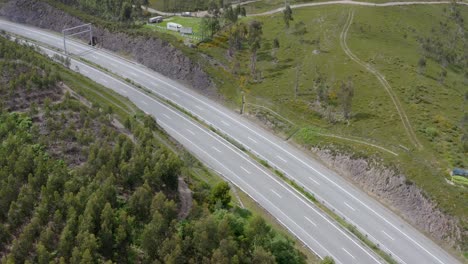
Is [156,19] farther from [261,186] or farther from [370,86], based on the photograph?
[261,186]

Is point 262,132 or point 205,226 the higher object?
point 205,226

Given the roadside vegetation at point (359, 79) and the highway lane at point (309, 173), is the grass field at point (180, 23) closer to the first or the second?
the roadside vegetation at point (359, 79)

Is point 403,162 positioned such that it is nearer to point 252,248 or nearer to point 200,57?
point 252,248

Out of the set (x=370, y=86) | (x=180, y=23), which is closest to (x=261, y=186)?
(x=370, y=86)

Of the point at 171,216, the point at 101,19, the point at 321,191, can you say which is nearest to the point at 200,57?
the point at 101,19

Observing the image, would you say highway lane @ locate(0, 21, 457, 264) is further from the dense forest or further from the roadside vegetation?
the dense forest
